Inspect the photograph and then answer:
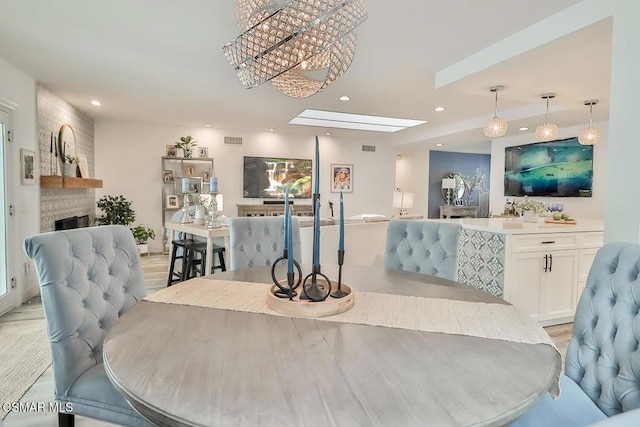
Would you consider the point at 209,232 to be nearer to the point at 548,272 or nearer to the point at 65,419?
the point at 65,419

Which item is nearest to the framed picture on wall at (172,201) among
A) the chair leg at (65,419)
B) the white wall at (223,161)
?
the white wall at (223,161)

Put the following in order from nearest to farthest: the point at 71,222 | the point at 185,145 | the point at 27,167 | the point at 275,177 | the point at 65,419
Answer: the point at 65,419 < the point at 27,167 < the point at 71,222 < the point at 185,145 < the point at 275,177

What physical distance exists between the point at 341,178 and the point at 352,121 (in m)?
1.66

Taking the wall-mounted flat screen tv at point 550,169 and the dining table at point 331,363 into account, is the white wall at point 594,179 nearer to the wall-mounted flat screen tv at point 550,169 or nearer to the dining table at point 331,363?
the wall-mounted flat screen tv at point 550,169

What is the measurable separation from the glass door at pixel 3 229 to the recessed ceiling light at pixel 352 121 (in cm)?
393

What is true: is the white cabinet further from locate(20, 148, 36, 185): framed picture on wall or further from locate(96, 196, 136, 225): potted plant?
locate(96, 196, 136, 225): potted plant

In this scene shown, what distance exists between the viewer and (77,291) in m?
1.36

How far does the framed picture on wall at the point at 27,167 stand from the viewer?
3734 millimetres

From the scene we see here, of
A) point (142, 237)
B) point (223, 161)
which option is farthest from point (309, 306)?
point (223, 161)

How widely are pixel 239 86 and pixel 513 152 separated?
17.2 feet

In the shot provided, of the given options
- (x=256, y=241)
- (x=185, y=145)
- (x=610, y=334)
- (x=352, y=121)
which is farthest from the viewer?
(x=352, y=121)

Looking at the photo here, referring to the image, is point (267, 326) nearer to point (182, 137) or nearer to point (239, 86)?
point (239, 86)

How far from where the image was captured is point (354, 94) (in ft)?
15.3

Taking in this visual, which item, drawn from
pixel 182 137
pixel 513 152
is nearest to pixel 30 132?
pixel 182 137
